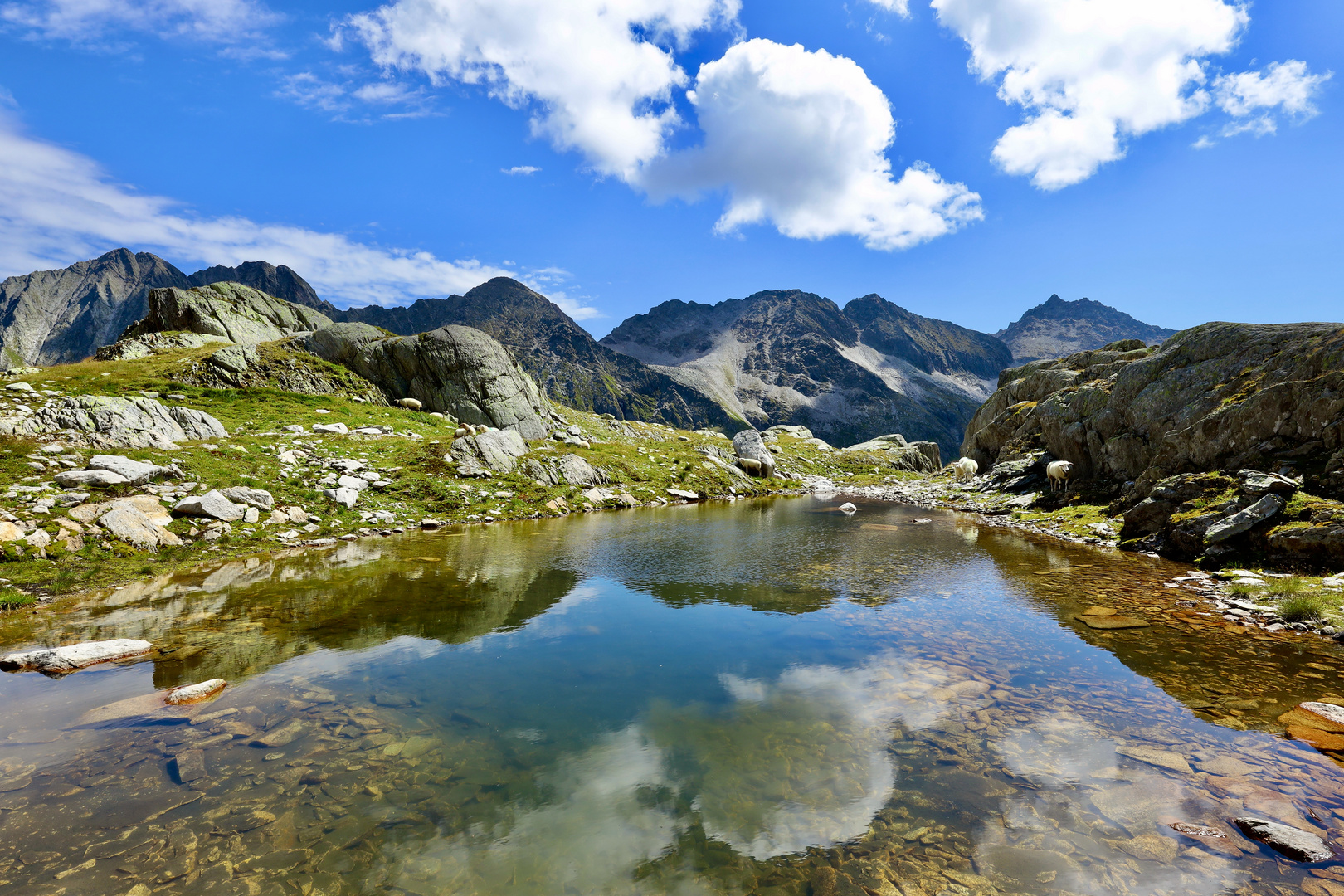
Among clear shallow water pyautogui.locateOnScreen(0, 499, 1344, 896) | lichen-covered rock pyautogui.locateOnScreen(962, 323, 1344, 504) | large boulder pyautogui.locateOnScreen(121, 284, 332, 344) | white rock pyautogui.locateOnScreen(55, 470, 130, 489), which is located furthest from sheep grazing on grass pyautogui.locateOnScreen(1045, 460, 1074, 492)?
large boulder pyautogui.locateOnScreen(121, 284, 332, 344)

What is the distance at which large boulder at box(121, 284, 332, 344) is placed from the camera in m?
79.9

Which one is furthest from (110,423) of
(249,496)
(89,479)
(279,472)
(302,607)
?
(302,607)

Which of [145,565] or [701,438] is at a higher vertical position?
[701,438]

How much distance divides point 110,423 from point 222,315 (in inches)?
2561

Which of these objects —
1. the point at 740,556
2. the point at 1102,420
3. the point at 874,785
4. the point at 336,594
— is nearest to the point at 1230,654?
the point at 874,785

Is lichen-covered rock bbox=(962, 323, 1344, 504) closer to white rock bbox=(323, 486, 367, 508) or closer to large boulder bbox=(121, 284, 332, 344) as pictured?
white rock bbox=(323, 486, 367, 508)

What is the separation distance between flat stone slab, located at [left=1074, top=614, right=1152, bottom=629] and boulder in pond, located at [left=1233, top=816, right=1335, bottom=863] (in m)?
11.1

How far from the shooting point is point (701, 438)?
13238 cm

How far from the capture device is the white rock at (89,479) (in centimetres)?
2439

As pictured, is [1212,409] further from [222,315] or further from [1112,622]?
[222,315]

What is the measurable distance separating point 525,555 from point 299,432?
29.5 metres

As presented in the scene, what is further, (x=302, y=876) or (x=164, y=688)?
(x=164, y=688)

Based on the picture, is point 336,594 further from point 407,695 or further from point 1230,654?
point 1230,654

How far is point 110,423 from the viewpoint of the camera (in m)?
32.5
